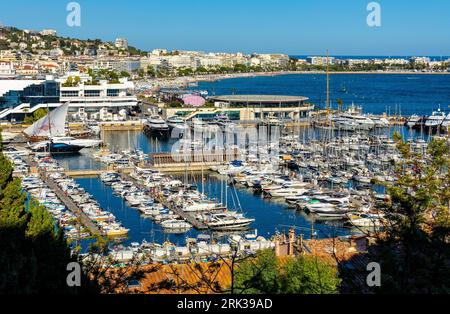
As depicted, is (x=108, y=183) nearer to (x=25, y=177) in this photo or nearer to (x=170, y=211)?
(x=25, y=177)

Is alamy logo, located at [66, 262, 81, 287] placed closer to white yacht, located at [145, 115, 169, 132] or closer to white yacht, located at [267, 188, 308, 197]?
white yacht, located at [267, 188, 308, 197]

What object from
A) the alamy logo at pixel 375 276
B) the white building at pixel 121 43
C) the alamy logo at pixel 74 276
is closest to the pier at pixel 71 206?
the alamy logo at pixel 74 276

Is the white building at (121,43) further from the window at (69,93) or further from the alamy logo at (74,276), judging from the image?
the alamy logo at (74,276)

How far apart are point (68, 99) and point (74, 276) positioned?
21102 mm

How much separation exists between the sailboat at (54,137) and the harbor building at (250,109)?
4945mm

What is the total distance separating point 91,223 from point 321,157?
6.74 metres

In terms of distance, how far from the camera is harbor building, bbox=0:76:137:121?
22.1 m

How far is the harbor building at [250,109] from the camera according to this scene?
22484mm

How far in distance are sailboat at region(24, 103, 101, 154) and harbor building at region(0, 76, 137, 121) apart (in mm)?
2871

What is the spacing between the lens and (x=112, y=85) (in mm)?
24703

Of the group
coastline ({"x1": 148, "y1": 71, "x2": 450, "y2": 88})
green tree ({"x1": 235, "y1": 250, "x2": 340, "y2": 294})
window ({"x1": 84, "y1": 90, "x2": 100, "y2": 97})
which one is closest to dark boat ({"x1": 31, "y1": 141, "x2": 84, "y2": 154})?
window ({"x1": 84, "y1": 90, "x2": 100, "y2": 97})

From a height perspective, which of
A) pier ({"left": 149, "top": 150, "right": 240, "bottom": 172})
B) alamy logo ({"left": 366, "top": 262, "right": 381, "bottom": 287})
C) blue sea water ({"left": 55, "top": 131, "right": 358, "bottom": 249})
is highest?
alamy logo ({"left": 366, "top": 262, "right": 381, "bottom": 287})

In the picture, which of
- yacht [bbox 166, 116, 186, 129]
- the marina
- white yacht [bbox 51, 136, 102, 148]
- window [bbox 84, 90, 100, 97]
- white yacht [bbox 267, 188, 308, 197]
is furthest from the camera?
window [bbox 84, 90, 100, 97]

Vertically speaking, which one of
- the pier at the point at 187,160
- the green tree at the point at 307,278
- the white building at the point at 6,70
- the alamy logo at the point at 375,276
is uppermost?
the white building at the point at 6,70
